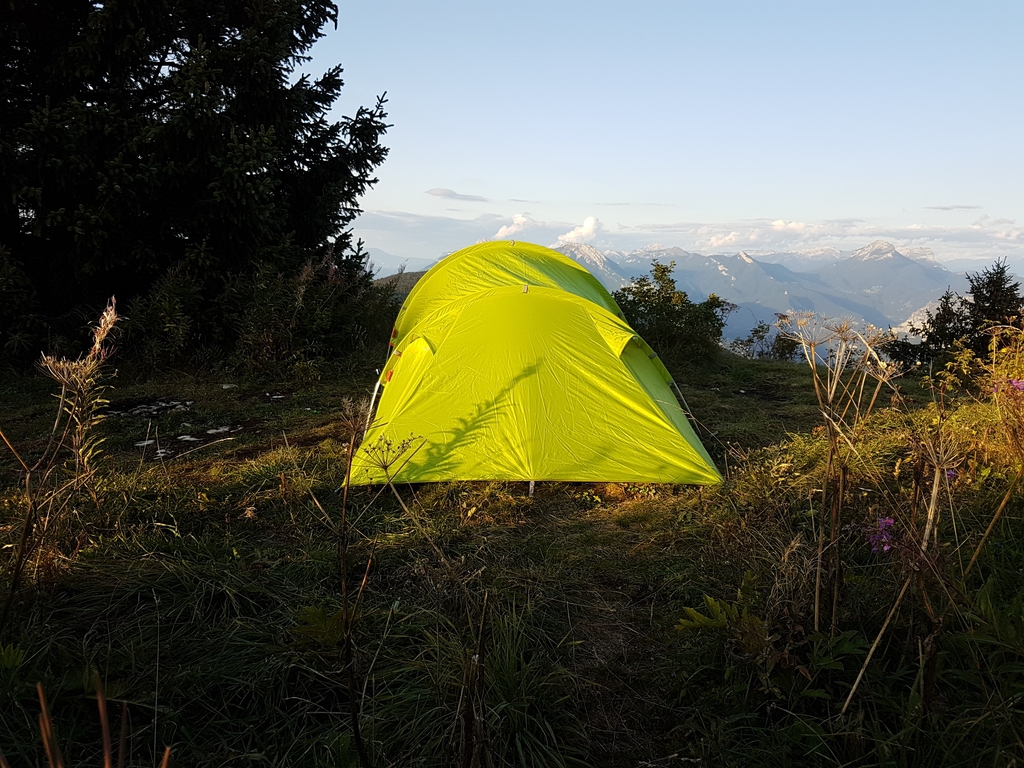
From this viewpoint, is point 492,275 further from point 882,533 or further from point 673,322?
point 882,533

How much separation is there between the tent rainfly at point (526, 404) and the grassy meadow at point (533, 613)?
22 cm

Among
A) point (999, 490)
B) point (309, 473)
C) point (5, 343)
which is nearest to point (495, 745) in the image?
point (309, 473)

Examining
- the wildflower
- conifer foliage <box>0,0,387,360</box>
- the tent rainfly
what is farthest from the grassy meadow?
conifer foliage <box>0,0,387,360</box>

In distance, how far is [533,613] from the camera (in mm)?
2844

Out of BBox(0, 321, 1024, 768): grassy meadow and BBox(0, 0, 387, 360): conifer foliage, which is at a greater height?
BBox(0, 0, 387, 360): conifer foliage

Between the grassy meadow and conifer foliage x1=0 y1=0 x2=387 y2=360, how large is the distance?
4.23 meters

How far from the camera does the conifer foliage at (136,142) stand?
7.04 meters

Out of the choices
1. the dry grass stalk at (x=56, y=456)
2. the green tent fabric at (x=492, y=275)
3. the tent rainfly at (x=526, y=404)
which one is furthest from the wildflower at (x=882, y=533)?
the green tent fabric at (x=492, y=275)

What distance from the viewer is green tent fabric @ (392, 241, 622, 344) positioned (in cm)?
710

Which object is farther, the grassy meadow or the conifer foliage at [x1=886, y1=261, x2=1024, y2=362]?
the conifer foliage at [x1=886, y1=261, x2=1024, y2=362]

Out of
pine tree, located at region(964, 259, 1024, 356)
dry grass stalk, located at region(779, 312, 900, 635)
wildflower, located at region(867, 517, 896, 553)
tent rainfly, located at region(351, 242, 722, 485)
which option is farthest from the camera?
pine tree, located at region(964, 259, 1024, 356)

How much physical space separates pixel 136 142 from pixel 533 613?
7.49 m

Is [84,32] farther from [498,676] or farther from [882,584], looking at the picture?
[882,584]

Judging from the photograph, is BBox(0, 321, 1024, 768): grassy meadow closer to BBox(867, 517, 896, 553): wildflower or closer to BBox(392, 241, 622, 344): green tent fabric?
BBox(867, 517, 896, 553): wildflower
